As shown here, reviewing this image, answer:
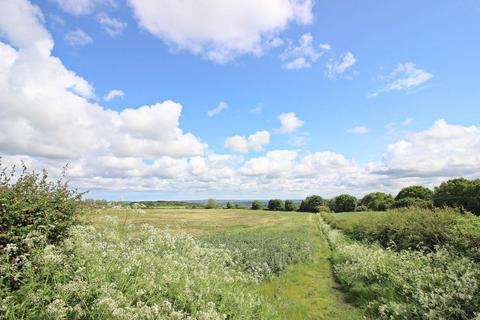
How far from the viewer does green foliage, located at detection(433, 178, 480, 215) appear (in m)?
48.5

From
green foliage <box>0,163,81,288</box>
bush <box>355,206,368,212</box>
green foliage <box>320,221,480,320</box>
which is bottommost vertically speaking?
bush <box>355,206,368,212</box>

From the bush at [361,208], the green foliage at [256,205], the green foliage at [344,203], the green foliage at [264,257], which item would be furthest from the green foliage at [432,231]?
the green foliage at [256,205]

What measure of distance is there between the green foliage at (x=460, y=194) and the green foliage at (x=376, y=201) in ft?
85.4

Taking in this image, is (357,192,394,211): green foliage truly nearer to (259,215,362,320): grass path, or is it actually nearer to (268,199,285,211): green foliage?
(268,199,285,211): green foliage

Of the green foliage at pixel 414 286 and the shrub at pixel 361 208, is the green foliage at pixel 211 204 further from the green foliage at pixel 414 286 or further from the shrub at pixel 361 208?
the green foliage at pixel 414 286

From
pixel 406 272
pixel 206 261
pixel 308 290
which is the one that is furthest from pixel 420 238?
pixel 206 261

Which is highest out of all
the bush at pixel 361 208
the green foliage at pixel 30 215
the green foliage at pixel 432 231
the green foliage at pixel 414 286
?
the green foliage at pixel 30 215

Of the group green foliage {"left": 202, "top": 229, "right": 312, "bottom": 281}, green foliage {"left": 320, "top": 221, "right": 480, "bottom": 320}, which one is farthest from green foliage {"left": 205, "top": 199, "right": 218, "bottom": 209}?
green foliage {"left": 320, "top": 221, "right": 480, "bottom": 320}

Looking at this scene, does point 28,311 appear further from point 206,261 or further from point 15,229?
point 206,261

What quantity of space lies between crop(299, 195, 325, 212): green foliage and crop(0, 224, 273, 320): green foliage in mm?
117323

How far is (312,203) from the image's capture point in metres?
126

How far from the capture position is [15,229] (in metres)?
7.08

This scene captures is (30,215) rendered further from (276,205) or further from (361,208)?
(276,205)

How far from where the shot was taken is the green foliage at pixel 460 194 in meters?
48.5
